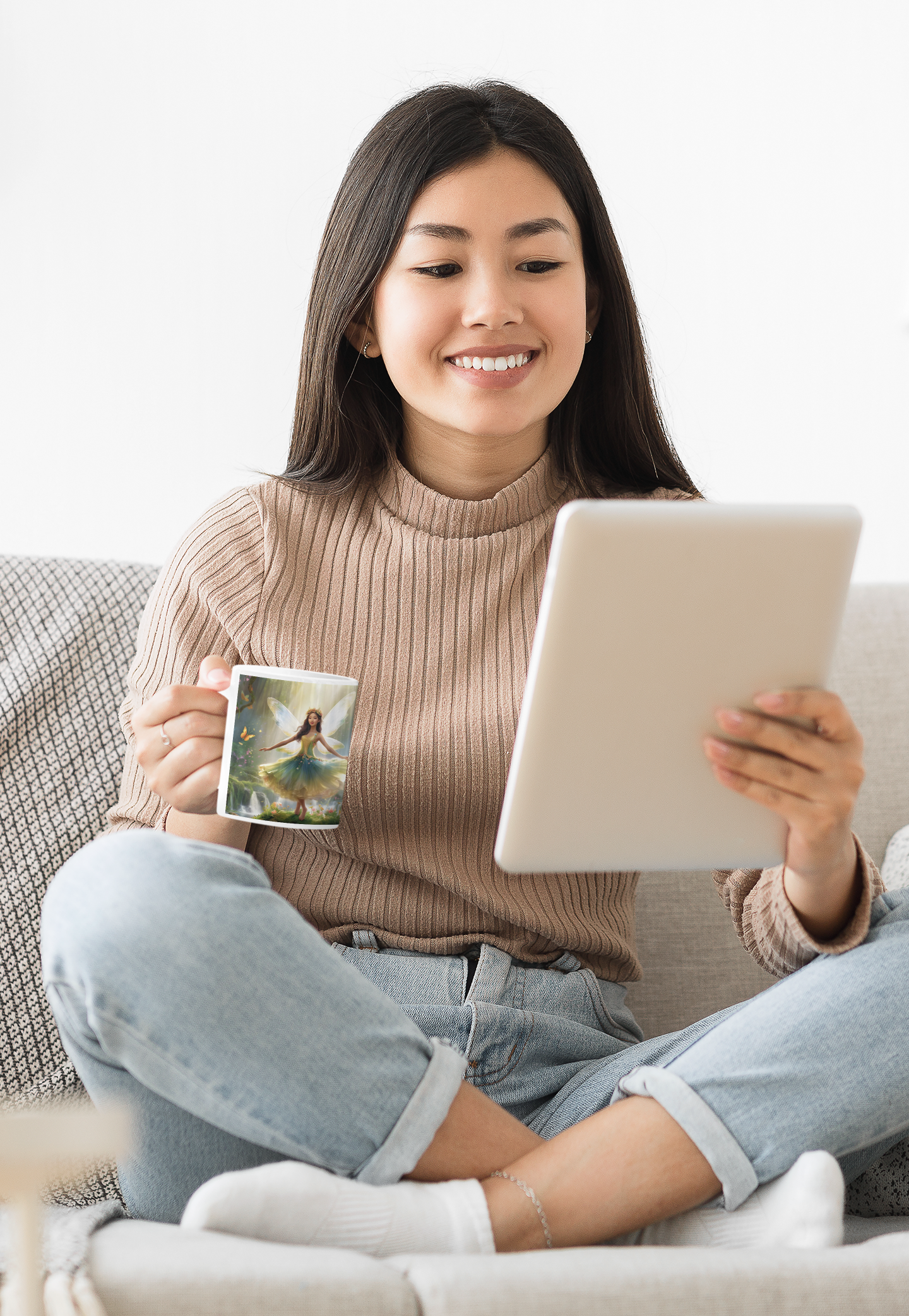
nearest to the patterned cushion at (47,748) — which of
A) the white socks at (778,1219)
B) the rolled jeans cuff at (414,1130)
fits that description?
the rolled jeans cuff at (414,1130)

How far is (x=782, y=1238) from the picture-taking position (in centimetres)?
86

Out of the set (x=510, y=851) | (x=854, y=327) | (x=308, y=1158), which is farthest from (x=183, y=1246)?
(x=854, y=327)

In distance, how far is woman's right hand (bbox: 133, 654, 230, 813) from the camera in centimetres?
103

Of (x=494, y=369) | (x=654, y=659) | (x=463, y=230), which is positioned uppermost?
(x=463, y=230)

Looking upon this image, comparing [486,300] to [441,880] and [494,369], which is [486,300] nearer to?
[494,369]

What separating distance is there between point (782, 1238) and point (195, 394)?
5.02ft

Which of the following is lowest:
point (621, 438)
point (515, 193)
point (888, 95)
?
point (621, 438)

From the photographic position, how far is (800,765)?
0.90m

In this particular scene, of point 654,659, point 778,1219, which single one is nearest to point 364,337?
point 654,659

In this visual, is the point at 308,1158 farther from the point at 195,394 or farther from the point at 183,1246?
the point at 195,394

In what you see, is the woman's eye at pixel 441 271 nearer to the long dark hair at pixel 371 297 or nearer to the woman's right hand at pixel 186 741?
the long dark hair at pixel 371 297

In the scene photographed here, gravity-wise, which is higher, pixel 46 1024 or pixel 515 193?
pixel 515 193

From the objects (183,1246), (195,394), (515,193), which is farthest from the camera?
(195,394)

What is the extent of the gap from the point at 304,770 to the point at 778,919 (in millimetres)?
423
